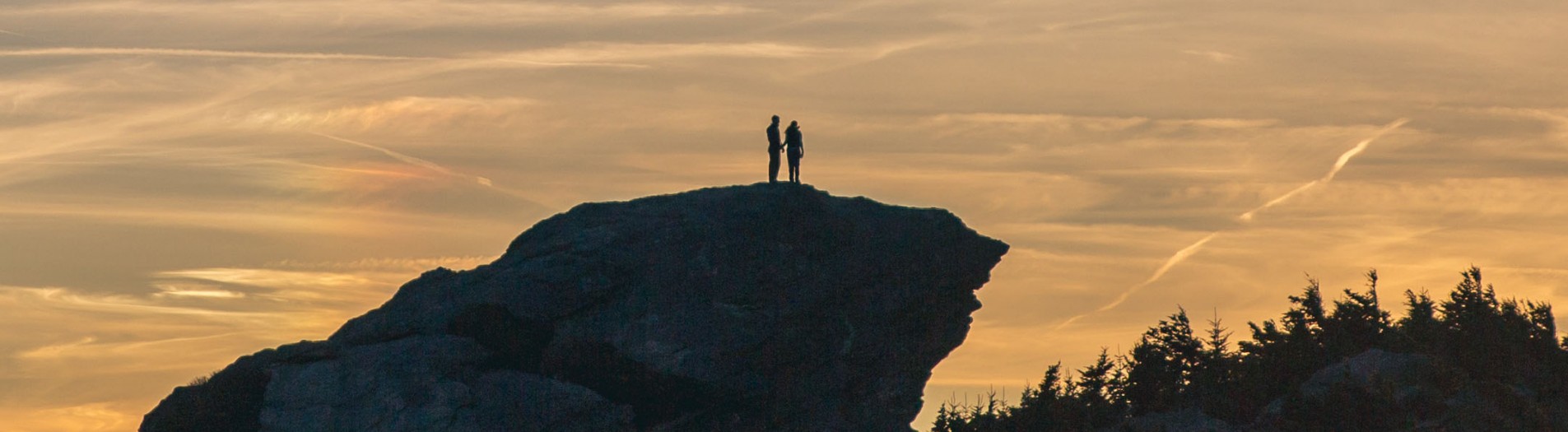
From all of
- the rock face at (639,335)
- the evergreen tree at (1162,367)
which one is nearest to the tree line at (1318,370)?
the evergreen tree at (1162,367)

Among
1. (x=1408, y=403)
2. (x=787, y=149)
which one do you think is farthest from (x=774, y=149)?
(x=1408, y=403)

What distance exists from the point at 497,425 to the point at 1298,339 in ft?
131

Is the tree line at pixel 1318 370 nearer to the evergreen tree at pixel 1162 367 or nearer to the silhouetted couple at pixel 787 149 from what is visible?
the evergreen tree at pixel 1162 367

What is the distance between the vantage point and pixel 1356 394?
51219mm

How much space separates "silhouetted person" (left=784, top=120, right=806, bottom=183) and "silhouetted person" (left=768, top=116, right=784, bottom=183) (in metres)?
0.23

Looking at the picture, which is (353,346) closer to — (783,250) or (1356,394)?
(783,250)

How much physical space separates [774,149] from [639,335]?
683 cm

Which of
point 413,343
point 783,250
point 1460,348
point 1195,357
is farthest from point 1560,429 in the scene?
point 413,343

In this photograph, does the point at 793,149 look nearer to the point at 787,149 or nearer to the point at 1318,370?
the point at 787,149

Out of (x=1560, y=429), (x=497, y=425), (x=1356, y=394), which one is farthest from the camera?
(x=1356, y=394)

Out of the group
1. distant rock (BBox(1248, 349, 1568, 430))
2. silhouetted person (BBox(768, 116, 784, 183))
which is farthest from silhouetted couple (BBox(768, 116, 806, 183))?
distant rock (BBox(1248, 349, 1568, 430))

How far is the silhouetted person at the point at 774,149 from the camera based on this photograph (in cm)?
3875

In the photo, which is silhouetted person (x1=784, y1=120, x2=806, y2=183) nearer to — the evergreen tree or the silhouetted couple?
the silhouetted couple

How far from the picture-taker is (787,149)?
1537 inches
